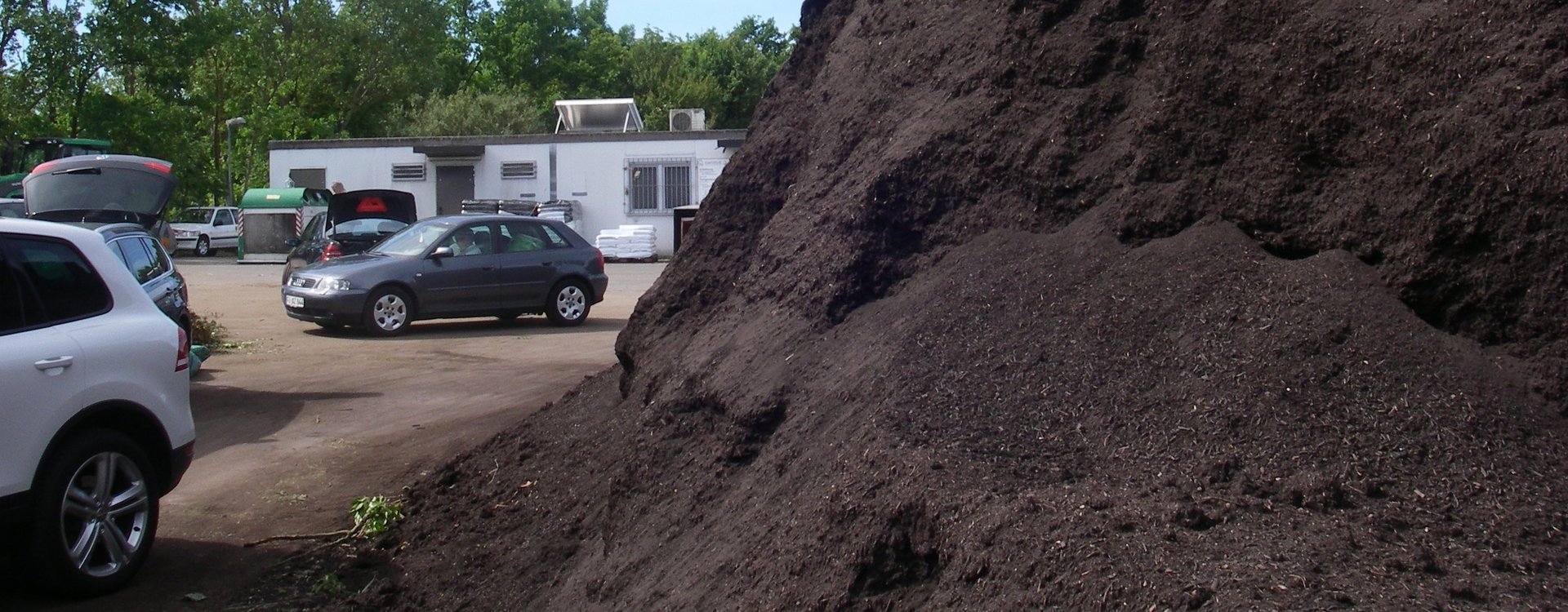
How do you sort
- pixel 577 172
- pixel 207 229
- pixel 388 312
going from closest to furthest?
→ pixel 388 312
pixel 577 172
pixel 207 229

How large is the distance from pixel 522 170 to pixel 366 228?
14.6m

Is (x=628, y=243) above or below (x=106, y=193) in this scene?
below

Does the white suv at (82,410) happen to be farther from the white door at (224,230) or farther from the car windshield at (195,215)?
the car windshield at (195,215)

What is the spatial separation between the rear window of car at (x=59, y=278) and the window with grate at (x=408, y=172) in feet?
104

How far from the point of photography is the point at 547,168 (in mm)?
35781

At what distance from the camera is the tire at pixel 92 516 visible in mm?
Answer: 5367

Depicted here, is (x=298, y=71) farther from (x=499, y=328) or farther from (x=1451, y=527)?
(x=1451, y=527)

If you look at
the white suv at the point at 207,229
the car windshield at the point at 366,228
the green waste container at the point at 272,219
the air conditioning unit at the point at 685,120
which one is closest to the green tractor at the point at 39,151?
the green waste container at the point at 272,219

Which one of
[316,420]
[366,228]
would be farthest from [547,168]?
[316,420]

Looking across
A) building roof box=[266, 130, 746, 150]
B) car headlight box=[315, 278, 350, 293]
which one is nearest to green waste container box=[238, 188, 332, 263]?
building roof box=[266, 130, 746, 150]

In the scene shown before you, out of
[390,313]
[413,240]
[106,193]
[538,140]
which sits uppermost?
[538,140]

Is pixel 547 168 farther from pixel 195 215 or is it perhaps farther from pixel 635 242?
pixel 195 215

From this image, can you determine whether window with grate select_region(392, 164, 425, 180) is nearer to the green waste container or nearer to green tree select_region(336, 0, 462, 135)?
the green waste container

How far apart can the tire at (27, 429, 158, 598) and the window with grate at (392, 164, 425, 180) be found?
31814mm
